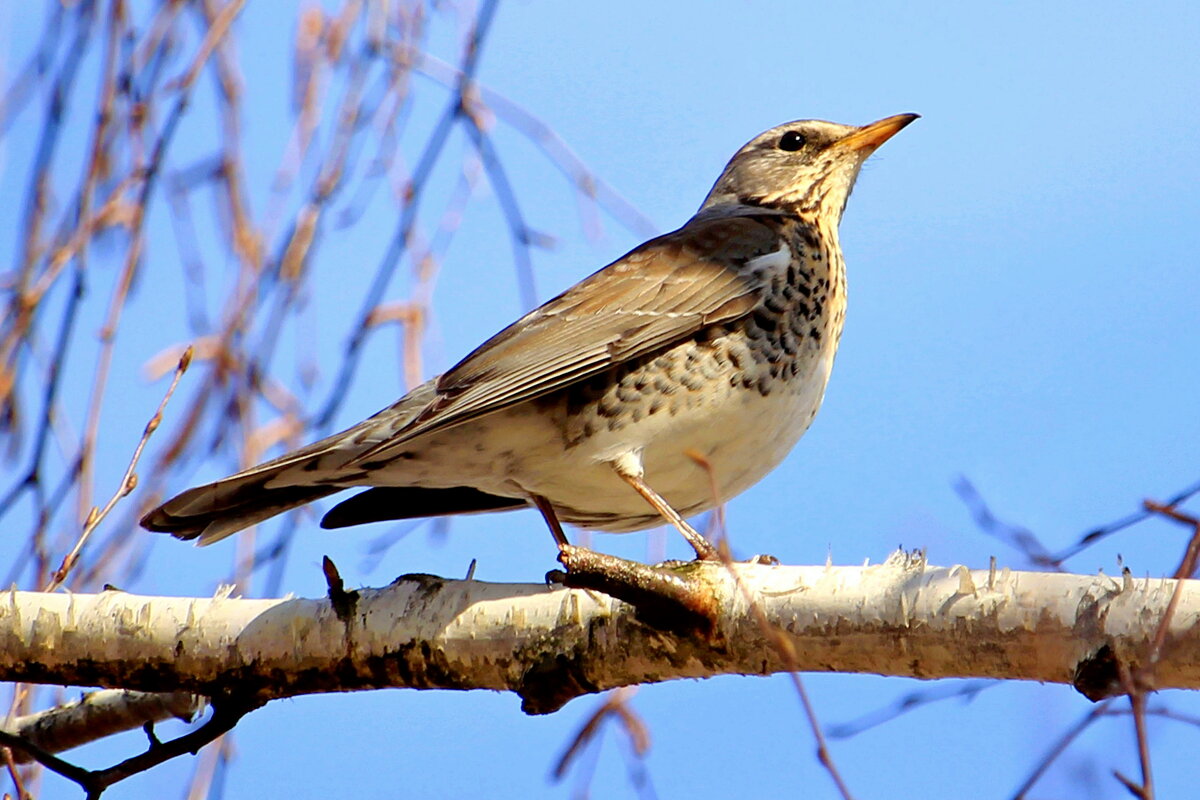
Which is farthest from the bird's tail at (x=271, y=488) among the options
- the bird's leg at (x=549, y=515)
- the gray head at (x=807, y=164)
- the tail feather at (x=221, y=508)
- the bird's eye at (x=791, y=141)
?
the bird's eye at (x=791, y=141)

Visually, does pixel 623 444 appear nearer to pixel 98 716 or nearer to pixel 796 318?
pixel 796 318

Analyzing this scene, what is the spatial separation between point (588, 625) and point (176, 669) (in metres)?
0.88

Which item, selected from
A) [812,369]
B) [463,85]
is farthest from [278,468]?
[812,369]

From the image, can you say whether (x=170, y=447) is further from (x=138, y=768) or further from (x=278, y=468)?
(x=138, y=768)

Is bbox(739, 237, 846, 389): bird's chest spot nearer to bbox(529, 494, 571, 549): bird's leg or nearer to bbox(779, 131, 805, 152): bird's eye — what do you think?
bbox(529, 494, 571, 549): bird's leg

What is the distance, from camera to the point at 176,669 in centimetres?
285

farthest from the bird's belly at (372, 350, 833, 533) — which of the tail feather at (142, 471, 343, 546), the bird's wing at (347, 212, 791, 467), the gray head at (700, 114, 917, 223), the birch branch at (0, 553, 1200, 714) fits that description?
the gray head at (700, 114, 917, 223)

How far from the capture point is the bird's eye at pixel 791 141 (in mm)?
4996

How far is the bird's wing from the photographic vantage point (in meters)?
3.67

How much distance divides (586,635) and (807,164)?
271cm

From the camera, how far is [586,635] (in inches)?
106

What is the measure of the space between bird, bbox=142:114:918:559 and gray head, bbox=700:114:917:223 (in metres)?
0.64

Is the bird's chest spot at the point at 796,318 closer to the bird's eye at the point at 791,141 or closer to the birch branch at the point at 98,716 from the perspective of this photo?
the bird's eye at the point at 791,141

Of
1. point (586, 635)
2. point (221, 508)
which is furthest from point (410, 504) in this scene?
point (586, 635)
